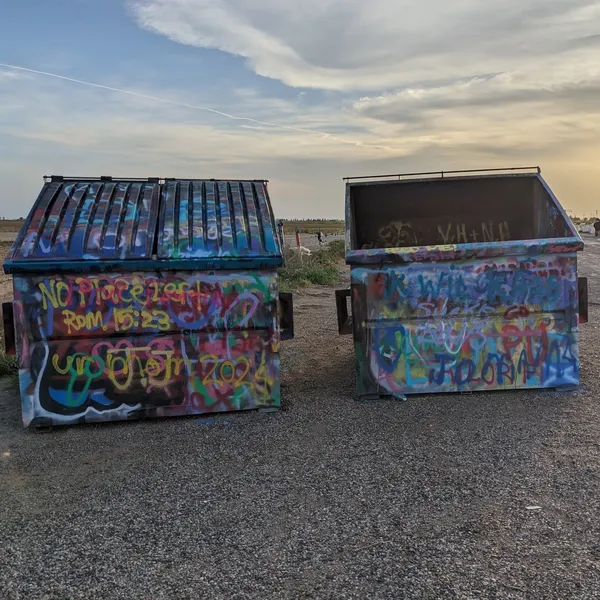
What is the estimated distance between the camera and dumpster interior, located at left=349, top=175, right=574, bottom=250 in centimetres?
679

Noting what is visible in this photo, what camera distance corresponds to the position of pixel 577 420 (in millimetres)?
4441

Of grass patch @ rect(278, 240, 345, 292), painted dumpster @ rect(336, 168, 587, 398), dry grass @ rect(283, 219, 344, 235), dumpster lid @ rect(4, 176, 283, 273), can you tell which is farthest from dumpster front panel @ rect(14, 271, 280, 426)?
dry grass @ rect(283, 219, 344, 235)

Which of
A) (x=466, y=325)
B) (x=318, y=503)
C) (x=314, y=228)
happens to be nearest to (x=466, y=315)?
(x=466, y=325)

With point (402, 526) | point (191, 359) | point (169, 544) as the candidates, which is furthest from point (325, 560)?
point (191, 359)

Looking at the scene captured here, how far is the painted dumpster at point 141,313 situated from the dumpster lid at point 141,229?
1cm

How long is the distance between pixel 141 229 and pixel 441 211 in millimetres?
3872

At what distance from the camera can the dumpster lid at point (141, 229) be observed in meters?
4.52

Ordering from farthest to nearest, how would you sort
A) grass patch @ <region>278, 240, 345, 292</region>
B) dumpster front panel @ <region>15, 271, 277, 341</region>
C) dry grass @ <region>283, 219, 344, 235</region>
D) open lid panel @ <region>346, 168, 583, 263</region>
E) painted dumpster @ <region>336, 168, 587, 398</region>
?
dry grass @ <region>283, 219, 344, 235</region>, grass patch @ <region>278, 240, 345, 292</region>, open lid panel @ <region>346, 168, 583, 263</region>, painted dumpster @ <region>336, 168, 587, 398</region>, dumpster front panel @ <region>15, 271, 277, 341</region>

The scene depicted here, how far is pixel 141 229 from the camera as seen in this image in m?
4.77

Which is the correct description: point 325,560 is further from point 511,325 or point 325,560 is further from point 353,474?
point 511,325

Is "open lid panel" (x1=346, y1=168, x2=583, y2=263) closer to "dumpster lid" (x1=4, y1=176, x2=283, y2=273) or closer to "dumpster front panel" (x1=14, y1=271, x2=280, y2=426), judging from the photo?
"dumpster lid" (x1=4, y1=176, x2=283, y2=273)

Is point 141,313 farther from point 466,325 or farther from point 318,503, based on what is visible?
point 466,325

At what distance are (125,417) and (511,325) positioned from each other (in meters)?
3.32

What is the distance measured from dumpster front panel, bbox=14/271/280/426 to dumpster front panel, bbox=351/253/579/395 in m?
0.88
